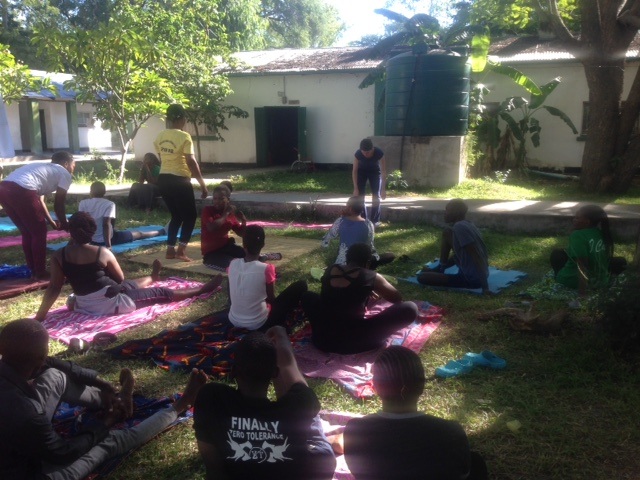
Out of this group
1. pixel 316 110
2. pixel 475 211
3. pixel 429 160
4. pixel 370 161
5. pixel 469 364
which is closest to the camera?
pixel 469 364

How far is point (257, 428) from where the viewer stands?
241cm

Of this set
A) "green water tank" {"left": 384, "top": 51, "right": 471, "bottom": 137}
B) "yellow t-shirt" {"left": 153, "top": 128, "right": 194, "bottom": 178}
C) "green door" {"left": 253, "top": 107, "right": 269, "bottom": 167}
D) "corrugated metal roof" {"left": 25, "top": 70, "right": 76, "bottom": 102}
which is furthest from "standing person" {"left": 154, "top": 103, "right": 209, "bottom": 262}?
"corrugated metal roof" {"left": 25, "top": 70, "right": 76, "bottom": 102}

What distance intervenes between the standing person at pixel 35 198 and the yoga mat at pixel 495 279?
3.92 metres

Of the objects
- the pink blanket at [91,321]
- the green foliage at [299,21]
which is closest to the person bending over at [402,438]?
the pink blanket at [91,321]

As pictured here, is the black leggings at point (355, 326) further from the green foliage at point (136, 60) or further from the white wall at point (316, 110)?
the white wall at point (316, 110)

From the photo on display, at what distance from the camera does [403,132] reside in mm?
13070

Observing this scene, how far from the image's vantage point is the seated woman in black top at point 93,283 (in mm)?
5164

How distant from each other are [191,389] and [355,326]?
146cm

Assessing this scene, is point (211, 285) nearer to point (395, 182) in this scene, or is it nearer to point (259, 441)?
point (259, 441)

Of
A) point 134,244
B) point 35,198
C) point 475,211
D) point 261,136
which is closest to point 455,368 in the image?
point 35,198

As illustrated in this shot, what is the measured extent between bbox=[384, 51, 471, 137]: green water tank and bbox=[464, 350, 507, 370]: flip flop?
9143mm

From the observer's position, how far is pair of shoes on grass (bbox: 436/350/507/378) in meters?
4.21

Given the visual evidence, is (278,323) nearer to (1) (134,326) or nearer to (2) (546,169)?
(1) (134,326)

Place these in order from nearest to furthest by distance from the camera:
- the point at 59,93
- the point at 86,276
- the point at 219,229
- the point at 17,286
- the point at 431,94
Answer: the point at 86,276 → the point at 17,286 → the point at 219,229 → the point at 431,94 → the point at 59,93
